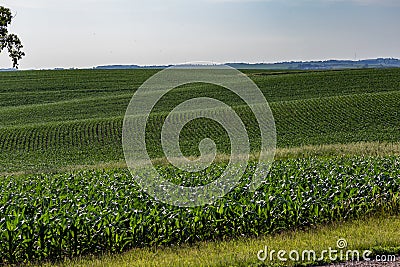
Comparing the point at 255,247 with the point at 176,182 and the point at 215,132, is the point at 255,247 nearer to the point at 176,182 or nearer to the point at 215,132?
the point at 176,182

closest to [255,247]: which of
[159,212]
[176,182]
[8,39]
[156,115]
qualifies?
[159,212]

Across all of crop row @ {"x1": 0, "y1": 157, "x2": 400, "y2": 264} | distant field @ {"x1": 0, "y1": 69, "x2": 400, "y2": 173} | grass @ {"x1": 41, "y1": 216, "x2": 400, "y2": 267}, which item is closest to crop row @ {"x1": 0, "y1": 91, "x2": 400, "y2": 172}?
distant field @ {"x1": 0, "y1": 69, "x2": 400, "y2": 173}

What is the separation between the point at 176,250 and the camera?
33.3ft

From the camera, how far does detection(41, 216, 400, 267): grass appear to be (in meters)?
8.70

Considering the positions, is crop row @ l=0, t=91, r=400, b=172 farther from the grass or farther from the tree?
the grass

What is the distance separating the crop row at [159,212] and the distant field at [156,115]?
52.6ft

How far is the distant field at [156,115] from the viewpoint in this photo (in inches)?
1307

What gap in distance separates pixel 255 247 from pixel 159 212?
2.41 metres

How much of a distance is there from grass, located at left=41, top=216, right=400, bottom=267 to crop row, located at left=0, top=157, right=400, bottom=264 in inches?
17.0

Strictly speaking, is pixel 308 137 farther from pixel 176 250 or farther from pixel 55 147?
pixel 176 250

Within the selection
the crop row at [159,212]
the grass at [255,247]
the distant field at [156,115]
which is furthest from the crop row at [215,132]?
the grass at [255,247]

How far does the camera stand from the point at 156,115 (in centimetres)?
4491

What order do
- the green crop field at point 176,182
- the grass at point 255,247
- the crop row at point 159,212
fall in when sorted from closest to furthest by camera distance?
the grass at point 255,247
the crop row at point 159,212
the green crop field at point 176,182

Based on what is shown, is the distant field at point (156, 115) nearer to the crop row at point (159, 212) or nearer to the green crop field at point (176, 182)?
the green crop field at point (176, 182)
